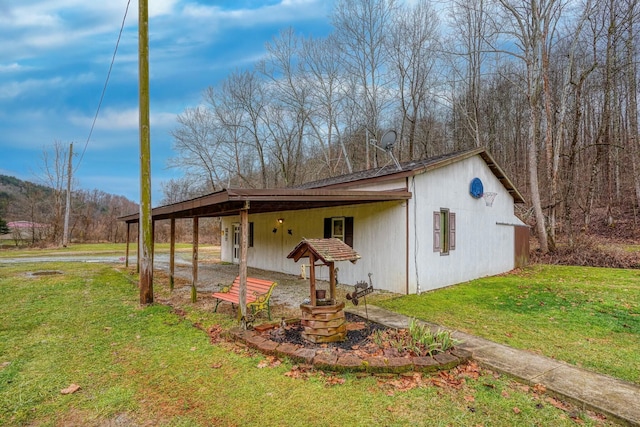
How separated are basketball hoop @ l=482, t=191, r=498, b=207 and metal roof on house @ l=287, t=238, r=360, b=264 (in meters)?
7.38

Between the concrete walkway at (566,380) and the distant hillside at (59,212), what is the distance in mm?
28776

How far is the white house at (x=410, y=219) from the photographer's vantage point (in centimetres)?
753

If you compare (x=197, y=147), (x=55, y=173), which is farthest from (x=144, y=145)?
(x=55, y=173)

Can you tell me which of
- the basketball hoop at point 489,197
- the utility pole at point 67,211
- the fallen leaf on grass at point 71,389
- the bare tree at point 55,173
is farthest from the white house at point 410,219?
the bare tree at point 55,173

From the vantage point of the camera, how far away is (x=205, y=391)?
322cm

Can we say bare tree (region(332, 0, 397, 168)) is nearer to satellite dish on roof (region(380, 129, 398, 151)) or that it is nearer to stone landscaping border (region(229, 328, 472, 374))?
satellite dish on roof (region(380, 129, 398, 151))

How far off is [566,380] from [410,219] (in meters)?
4.63

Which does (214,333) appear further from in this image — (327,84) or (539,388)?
(327,84)

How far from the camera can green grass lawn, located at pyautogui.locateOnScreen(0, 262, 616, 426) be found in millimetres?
2762

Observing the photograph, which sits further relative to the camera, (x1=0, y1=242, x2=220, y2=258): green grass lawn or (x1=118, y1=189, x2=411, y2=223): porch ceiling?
(x1=0, y1=242, x2=220, y2=258): green grass lawn

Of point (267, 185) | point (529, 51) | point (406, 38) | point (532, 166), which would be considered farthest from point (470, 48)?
point (267, 185)

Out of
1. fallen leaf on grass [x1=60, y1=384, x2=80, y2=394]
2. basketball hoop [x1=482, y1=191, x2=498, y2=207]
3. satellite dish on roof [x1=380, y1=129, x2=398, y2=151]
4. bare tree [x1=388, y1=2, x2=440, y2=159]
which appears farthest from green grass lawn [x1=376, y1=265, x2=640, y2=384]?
bare tree [x1=388, y1=2, x2=440, y2=159]

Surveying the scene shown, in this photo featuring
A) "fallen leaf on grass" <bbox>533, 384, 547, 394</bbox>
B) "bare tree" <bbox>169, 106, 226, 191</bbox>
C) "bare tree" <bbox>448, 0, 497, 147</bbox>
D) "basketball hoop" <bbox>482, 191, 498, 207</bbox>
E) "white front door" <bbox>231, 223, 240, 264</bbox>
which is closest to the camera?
"fallen leaf on grass" <bbox>533, 384, 547, 394</bbox>

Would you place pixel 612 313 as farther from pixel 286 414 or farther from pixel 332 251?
pixel 286 414
